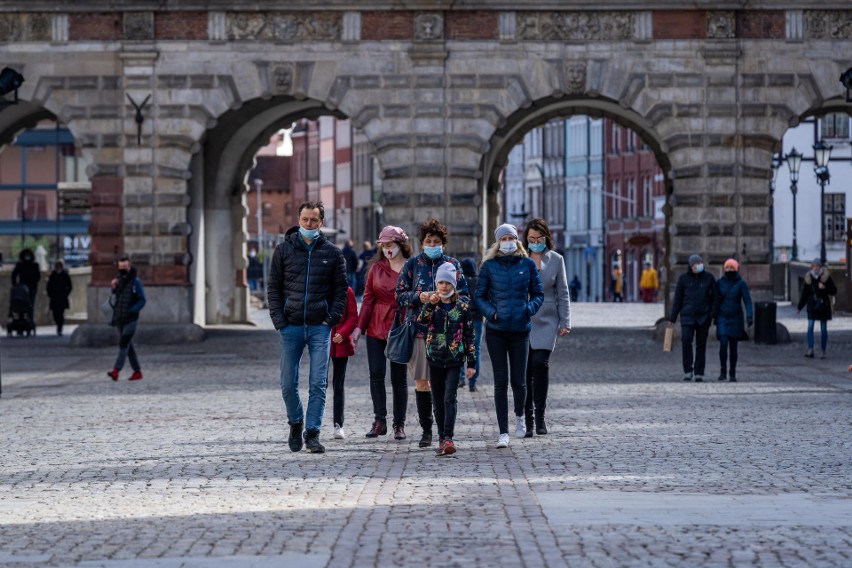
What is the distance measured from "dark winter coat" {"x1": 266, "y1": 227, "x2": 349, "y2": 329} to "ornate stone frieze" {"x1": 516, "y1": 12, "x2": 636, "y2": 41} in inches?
888

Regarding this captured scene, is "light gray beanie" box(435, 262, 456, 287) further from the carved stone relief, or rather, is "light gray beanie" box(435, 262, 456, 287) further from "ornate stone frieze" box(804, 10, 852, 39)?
"ornate stone frieze" box(804, 10, 852, 39)

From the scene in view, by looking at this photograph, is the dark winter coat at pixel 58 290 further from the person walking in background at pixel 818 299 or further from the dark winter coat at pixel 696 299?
the dark winter coat at pixel 696 299

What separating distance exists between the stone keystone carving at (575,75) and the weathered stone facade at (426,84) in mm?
25

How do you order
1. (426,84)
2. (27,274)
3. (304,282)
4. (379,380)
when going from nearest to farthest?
1. (304,282)
2. (379,380)
3. (426,84)
4. (27,274)

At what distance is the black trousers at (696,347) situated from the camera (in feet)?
97.4

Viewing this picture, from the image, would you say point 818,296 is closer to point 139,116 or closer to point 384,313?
point 139,116

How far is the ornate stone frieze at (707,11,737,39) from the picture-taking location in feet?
131

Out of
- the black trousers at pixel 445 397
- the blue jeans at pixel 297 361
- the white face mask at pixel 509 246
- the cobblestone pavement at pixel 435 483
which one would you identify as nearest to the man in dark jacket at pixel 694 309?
the cobblestone pavement at pixel 435 483

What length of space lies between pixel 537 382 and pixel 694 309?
420 inches

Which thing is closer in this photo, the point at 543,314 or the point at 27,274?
the point at 543,314

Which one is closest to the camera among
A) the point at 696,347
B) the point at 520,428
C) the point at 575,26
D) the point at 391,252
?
the point at 520,428

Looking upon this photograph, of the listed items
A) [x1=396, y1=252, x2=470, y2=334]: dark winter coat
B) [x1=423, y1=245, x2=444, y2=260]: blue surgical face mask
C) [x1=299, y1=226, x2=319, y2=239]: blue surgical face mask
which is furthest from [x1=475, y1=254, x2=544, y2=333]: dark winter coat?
[x1=299, y1=226, x2=319, y2=239]: blue surgical face mask

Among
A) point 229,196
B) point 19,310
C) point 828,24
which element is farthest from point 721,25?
point 19,310

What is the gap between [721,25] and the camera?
40.0 metres
